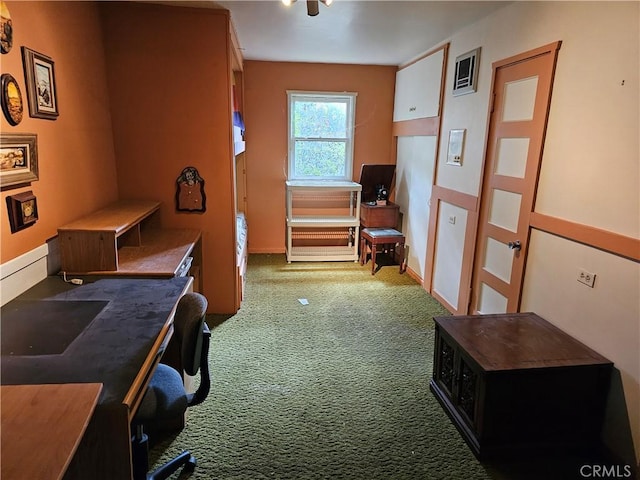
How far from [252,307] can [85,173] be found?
177 cm

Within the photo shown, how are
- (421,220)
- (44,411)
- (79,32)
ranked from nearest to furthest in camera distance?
(44,411) < (79,32) < (421,220)

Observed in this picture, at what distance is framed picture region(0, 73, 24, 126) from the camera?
1762 mm

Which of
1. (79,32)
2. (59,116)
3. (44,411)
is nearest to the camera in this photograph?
(44,411)

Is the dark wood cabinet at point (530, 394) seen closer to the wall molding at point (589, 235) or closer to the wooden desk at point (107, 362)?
the wall molding at point (589, 235)

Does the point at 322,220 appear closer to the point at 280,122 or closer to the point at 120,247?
the point at 280,122

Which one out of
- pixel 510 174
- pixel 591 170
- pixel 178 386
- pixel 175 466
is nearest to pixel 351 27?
pixel 510 174

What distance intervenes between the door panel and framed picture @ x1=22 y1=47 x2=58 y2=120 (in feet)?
9.23

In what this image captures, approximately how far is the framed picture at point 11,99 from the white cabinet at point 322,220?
10.4 ft

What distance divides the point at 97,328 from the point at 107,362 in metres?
0.31

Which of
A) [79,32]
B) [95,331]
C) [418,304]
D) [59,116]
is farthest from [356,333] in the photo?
[79,32]

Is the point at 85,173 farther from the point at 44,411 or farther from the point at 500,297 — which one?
the point at 500,297

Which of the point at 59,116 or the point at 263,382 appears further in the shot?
the point at 263,382

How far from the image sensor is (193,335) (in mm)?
1566

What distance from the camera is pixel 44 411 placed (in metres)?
1.06
